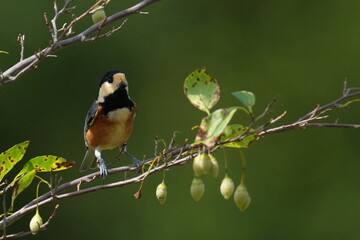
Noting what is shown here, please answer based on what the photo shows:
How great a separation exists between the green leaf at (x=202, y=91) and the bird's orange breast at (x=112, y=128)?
945mm

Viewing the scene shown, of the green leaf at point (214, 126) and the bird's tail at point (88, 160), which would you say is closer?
the green leaf at point (214, 126)

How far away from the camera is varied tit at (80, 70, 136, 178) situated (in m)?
2.18

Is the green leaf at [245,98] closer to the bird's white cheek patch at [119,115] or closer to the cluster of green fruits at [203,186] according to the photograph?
the cluster of green fruits at [203,186]

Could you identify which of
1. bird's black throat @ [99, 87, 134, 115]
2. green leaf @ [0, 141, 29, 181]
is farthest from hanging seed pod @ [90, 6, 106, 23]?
bird's black throat @ [99, 87, 134, 115]

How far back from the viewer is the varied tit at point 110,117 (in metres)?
2.18

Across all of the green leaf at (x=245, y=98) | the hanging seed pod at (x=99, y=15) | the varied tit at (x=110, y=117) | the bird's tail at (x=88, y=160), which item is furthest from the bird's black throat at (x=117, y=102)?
the green leaf at (x=245, y=98)

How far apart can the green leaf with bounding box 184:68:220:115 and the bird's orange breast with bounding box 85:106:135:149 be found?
95cm

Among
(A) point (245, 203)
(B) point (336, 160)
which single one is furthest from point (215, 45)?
(A) point (245, 203)

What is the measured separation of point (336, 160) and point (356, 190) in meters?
0.17

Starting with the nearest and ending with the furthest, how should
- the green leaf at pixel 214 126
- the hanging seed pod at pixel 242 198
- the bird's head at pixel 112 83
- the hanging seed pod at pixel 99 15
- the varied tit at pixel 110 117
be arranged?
the green leaf at pixel 214 126 < the hanging seed pod at pixel 242 198 < the hanging seed pod at pixel 99 15 < the bird's head at pixel 112 83 < the varied tit at pixel 110 117

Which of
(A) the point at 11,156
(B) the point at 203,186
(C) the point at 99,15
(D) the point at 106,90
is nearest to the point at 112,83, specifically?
(D) the point at 106,90

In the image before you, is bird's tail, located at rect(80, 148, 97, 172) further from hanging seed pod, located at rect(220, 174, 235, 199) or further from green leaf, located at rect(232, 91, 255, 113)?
green leaf, located at rect(232, 91, 255, 113)

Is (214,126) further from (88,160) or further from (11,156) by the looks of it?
(88,160)

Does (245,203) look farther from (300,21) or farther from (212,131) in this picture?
(300,21)
